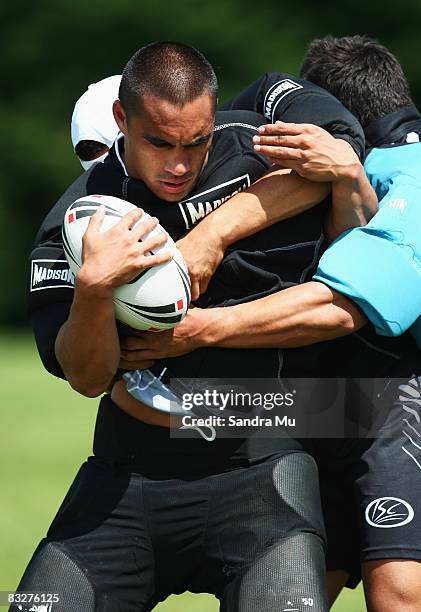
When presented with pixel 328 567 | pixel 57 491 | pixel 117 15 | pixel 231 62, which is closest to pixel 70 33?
pixel 117 15

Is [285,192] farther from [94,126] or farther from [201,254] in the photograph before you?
[94,126]

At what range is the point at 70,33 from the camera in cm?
2061

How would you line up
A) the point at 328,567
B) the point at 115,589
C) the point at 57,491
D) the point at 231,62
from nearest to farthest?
the point at 115,589 < the point at 328,567 < the point at 57,491 < the point at 231,62

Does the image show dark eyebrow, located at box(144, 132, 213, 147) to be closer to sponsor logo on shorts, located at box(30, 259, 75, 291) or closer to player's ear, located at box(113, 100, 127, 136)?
player's ear, located at box(113, 100, 127, 136)

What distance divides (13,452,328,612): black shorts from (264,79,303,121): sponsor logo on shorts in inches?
45.2

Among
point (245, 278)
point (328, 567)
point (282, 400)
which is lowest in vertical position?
point (328, 567)

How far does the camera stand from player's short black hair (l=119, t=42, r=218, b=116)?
11.7ft

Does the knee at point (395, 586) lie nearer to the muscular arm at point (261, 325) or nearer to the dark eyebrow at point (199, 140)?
the muscular arm at point (261, 325)

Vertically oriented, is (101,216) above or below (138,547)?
above

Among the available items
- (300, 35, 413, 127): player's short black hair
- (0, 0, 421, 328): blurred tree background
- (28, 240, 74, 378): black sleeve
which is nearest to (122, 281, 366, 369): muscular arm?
(28, 240, 74, 378): black sleeve

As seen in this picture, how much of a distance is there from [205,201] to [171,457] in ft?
2.64

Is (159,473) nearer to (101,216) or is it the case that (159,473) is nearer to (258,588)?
(258,588)

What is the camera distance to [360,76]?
4453mm

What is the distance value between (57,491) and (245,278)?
15.1ft
